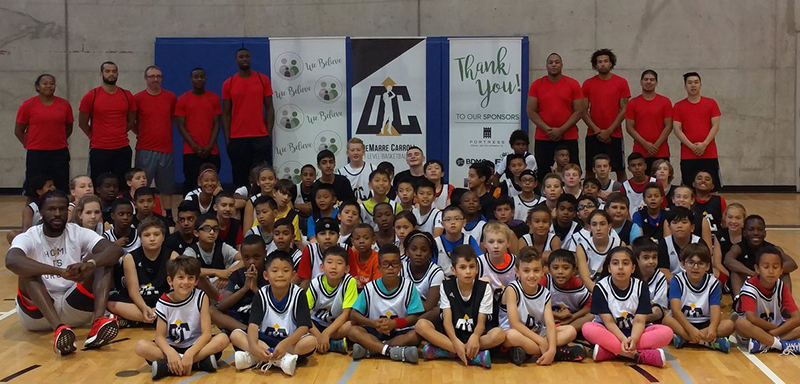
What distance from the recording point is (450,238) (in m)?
6.48

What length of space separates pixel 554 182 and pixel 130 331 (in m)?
3.53

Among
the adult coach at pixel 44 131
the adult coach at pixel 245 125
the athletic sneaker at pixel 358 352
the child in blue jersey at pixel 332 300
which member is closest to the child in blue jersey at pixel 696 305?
the athletic sneaker at pixel 358 352

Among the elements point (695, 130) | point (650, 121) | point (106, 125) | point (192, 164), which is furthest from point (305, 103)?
point (695, 130)

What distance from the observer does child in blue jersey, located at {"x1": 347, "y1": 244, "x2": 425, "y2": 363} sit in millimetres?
5406

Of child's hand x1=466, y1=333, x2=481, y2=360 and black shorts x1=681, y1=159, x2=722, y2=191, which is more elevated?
black shorts x1=681, y1=159, x2=722, y2=191

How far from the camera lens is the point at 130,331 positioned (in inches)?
239

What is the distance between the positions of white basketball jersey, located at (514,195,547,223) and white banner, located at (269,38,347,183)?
443 centimetres

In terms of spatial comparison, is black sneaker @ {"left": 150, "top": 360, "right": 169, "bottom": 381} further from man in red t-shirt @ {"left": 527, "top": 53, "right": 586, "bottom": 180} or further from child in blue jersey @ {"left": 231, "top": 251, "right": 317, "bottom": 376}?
man in red t-shirt @ {"left": 527, "top": 53, "right": 586, "bottom": 180}

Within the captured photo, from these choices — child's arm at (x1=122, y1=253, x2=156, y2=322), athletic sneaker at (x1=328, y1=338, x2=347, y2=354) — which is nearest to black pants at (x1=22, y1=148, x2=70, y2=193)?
child's arm at (x1=122, y1=253, x2=156, y2=322)

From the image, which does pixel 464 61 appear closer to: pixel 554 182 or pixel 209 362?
pixel 554 182

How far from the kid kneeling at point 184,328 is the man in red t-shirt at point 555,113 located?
4.66m

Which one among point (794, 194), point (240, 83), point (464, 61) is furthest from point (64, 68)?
point (794, 194)

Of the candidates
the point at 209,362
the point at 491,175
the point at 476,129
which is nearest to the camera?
the point at 209,362

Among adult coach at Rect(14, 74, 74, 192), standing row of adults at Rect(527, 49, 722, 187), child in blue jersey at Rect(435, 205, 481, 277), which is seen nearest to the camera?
child in blue jersey at Rect(435, 205, 481, 277)
